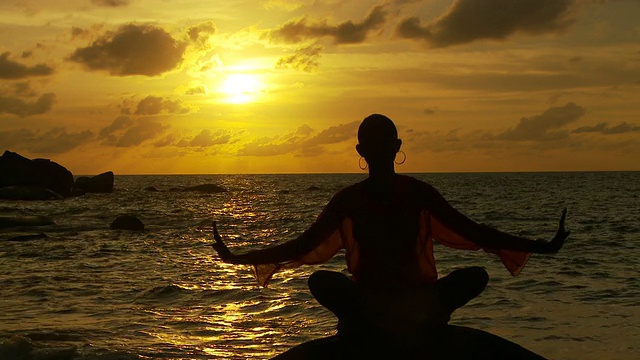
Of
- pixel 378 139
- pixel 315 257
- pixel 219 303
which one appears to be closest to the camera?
pixel 378 139

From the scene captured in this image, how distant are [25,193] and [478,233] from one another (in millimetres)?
64683

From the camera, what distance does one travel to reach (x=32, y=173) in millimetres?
66750

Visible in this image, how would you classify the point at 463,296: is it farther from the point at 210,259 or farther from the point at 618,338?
the point at 210,259

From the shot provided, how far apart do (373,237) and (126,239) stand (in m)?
25.9

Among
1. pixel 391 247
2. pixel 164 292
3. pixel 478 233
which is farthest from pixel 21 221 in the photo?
pixel 478 233

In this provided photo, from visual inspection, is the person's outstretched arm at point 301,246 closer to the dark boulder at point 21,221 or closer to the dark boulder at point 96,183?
the dark boulder at point 21,221

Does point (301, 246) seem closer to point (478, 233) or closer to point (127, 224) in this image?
point (478, 233)

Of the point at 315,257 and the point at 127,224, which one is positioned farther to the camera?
the point at 127,224

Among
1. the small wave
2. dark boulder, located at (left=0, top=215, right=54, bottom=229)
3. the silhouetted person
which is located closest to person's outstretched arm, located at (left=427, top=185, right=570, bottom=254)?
the silhouetted person

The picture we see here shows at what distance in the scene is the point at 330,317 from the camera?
1345cm

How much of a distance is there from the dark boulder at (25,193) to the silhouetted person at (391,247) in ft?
209

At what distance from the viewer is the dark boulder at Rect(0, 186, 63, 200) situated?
6388 centimetres

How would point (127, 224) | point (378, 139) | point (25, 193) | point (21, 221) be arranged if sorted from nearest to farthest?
1. point (378, 139)
2. point (21, 221)
3. point (127, 224)
4. point (25, 193)

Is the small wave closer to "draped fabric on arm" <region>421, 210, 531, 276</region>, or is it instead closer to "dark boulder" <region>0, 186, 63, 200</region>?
"draped fabric on arm" <region>421, 210, 531, 276</region>
